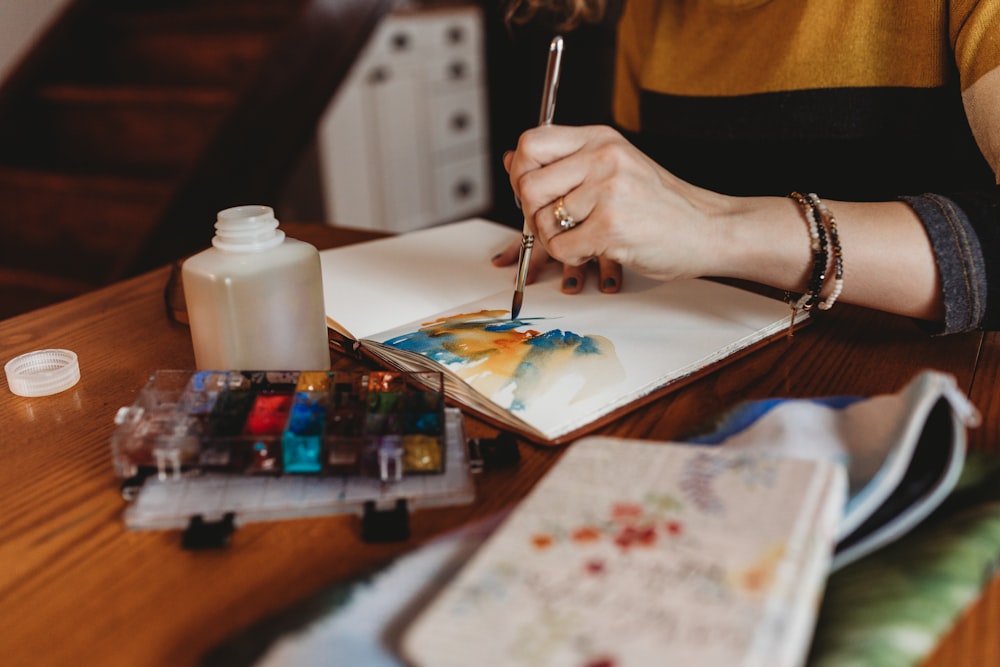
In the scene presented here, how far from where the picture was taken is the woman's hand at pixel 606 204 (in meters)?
0.61

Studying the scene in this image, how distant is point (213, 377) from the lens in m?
0.53

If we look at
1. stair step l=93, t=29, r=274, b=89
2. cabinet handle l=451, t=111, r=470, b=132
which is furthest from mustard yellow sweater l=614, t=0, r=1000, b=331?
cabinet handle l=451, t=111, r=470, b=132

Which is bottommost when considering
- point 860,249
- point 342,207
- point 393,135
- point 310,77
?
point 342,207

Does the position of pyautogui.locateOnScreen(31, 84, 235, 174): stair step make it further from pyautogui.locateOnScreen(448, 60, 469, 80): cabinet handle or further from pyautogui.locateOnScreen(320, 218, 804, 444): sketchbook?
pyautogui.locateOnScreen(320, 218, 804, 444): sketchbook

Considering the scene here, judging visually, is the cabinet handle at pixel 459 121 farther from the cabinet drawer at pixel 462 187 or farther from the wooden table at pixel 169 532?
the wooden table at pixel 169 532

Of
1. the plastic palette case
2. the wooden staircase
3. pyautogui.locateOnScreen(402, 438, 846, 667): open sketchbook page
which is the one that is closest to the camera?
A: pyautogui.locateOnScreen(402, 438, 846, 667): open sketchbook page

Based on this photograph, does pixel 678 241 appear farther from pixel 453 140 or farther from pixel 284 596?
pixel 453 140

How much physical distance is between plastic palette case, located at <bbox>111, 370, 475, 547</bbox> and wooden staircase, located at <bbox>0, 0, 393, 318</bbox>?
5.27ft

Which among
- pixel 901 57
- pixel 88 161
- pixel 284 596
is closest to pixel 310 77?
pixel 88 161

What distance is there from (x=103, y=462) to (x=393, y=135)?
8.90 ft

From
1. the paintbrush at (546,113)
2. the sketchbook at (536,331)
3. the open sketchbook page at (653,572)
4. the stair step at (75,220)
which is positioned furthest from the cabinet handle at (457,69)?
the open sketchbook page at (653,572)

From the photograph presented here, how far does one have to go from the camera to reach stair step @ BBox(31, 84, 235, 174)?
83.9 inches

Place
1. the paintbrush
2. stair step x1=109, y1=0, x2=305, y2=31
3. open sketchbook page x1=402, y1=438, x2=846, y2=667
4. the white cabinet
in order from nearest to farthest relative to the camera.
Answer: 1. open sketchbook page x1=402, y1=438, x2=846, y2=667
2. the paintbrush
3. stair step x1=109, y1=0, x2=305, y2=31
4. the white cabinet

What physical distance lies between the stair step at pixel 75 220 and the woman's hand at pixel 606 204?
1.58 m
